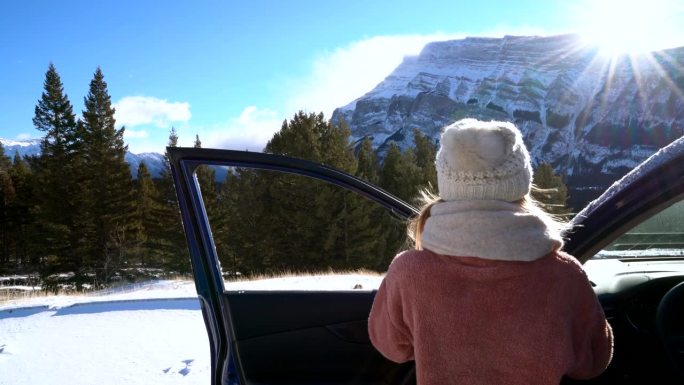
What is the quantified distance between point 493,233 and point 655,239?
97 cm

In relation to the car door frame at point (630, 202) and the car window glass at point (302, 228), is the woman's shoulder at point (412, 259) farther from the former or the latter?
→ the car window glass at point (302, 228)

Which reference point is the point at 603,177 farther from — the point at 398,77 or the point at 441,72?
→ the point at 398,77

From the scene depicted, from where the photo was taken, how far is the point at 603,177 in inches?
2344

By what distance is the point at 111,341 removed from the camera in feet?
15.2

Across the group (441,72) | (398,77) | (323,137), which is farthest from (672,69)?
(323,137)

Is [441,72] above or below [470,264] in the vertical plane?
above

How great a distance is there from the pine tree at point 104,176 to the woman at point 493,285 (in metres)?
32.2

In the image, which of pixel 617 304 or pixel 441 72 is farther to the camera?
pixel 441 72

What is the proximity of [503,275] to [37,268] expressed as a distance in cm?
3839

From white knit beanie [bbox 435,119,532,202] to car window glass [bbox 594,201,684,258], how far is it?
A: 1.96 feet

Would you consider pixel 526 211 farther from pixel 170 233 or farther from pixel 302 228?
pixel 170 233

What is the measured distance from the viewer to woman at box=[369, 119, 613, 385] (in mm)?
1312

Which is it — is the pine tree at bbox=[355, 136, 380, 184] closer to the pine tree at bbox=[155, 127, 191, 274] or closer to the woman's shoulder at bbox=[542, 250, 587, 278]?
the pine tree at bbox=[155, 127, 191, 274]

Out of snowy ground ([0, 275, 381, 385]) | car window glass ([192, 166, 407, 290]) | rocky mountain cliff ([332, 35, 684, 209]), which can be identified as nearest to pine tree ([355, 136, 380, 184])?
car window glass ([192, 166, 407, 290])
